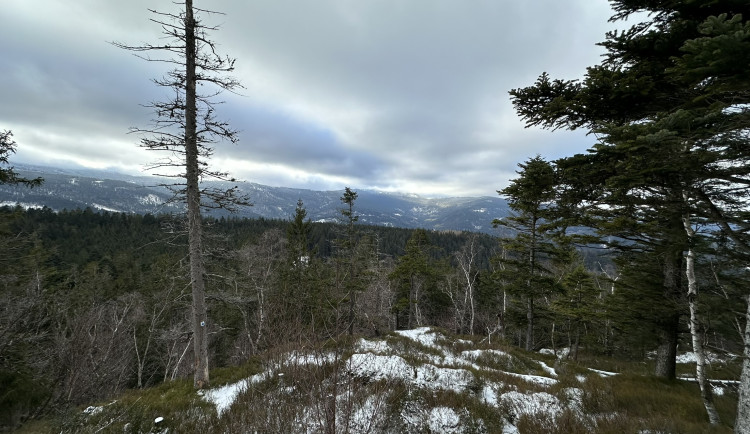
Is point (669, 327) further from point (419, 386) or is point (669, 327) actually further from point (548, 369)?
point (419, 386)

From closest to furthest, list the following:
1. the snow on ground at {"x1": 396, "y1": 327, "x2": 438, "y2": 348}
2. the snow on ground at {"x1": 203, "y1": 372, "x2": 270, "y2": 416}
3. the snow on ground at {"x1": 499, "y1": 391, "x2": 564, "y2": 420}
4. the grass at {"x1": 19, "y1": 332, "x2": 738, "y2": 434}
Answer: the grass at {"x1": 19, "y1": 332, "x2": 738, "y2": 434}
the snow on ground at {"x1": 499, "y1": 391, "x2": 564, "y2": 420}
the snow on ground at {"x1": 203, "y1": 372, "x2": 270, "y2": 416}
the snow on ground at {"x1": 396, "y1": 327, "x2": 438, "y2": 348}

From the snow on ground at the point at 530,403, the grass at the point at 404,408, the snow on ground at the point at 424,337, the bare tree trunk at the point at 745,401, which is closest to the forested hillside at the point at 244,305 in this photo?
the grass at the point at 404,408

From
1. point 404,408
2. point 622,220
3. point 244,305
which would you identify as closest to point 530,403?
point 404,408

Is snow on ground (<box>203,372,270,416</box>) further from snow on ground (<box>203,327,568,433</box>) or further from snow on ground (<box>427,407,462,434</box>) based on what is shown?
snow on ground (<box>427,407,462,434</box>)

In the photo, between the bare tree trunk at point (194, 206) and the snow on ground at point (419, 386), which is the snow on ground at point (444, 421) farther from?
the bare tree trunk at point (194, 206)

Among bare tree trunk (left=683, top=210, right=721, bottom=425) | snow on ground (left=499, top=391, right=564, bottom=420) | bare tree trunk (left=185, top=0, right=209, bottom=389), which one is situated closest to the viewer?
bare tree trunk (left=683, top=210, right=721, bottom=425)

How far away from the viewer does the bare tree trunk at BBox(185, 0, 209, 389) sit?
834 cm

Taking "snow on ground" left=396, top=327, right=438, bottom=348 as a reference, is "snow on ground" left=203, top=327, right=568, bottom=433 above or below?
above

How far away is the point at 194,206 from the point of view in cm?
852

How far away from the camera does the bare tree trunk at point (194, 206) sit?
8.34 m

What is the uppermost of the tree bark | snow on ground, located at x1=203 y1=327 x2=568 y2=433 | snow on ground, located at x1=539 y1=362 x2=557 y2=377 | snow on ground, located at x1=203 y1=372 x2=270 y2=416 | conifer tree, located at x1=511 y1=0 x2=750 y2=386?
conifer tree, located at x1=511 y1=0 x2=750 y2=386

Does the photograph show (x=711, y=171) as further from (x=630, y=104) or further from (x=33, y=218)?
(x=33, y=218)

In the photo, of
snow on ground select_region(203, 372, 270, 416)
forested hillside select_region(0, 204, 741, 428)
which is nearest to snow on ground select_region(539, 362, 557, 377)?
forested hillside select_region(0, 204, 741, 428)

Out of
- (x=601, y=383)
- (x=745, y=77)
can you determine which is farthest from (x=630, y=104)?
(x=601, y=383)
